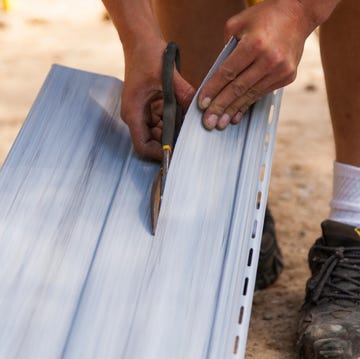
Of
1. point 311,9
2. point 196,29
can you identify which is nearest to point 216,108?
point 311,9

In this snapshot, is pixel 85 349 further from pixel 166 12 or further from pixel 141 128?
pixel 166 12

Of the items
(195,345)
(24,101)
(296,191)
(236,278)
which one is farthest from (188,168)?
(24,101)

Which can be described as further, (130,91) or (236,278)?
(130,91)

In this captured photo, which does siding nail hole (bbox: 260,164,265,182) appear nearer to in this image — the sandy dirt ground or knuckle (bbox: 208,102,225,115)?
knuckle (bbox: 208,102,225,115)

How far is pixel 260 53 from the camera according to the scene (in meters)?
1.45

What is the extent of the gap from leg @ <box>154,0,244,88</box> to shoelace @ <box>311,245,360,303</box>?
0.51m

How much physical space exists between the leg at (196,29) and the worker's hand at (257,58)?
414 millimetres

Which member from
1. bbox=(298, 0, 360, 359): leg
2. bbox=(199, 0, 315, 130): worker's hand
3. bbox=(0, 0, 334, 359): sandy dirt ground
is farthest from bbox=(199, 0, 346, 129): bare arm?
bbox=(0, 0, 334, 359): sandy dirt ground

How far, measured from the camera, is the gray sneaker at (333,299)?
5.04 feet

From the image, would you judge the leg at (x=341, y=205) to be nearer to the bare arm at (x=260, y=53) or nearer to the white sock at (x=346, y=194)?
the white sock at (x=346, y=194)

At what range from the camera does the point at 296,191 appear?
Answer: 2418mm

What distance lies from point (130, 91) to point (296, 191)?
96 cm

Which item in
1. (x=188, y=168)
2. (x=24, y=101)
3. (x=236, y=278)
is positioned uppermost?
(x=24, y=101)

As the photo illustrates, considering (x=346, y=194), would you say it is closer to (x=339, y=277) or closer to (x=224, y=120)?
(x=339, y=277)
